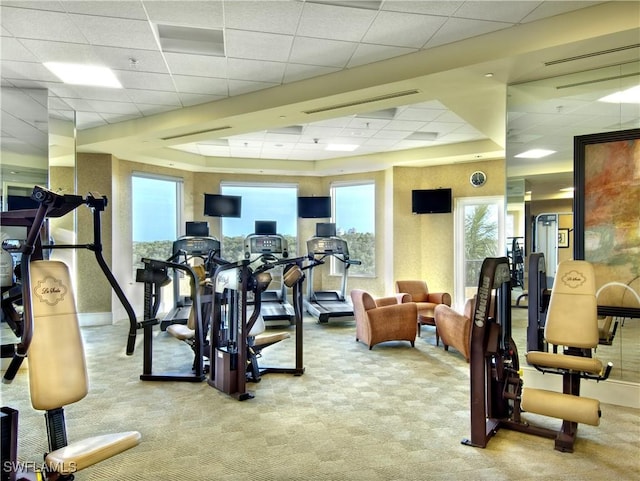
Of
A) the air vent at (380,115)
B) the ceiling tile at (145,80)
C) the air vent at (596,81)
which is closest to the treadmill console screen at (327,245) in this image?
the air vent at (380,115)

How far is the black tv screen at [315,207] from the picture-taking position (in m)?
9.04

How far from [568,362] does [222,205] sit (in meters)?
7.16

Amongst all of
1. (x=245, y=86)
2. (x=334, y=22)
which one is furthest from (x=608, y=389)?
(x=245, y=86)

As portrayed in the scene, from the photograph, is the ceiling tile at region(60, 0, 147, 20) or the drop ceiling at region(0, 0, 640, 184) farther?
the drop ceiling at region(0, 0, 640, 184)

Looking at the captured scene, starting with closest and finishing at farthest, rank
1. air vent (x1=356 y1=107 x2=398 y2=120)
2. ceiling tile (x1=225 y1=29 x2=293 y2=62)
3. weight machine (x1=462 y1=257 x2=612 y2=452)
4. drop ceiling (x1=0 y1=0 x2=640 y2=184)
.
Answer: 1. weight machine (x1=462 y1=257 x2=612 y2=452)
2. drop ceiling (x1=0 y1=0 x2=640 y2=184)
3. ceiling tile (x1=225 y1=29 x2=293 y2=62)
4. air vent (x1=356 y1=107 x2=398 y2=120)

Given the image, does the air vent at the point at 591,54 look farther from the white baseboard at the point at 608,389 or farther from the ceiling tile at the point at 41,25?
the ceiling tile at the point at 41,25

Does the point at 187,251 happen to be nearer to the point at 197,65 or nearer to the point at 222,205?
the point at 222,205

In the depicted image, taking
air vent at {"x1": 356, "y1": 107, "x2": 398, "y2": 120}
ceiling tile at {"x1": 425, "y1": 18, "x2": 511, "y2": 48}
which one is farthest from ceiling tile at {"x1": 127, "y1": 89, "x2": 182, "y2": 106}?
ceiling tile at {"x1": 425, "y1": 18, "x2": 511, "y2": 48}

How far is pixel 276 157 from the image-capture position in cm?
861

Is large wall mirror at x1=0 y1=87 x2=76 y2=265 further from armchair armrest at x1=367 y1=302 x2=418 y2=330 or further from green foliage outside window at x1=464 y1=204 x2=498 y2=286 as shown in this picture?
green foliage outside window at x1=464 y1=204 x2=498 y2=286

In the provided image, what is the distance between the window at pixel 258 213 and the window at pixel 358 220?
41.2 inches

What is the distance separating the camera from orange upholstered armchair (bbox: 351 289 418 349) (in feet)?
17.8

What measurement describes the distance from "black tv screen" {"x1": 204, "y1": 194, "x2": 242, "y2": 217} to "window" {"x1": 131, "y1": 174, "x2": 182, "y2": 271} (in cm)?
67

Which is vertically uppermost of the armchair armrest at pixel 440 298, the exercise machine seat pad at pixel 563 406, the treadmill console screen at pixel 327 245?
the treadmill console screen at pixel 327 245
